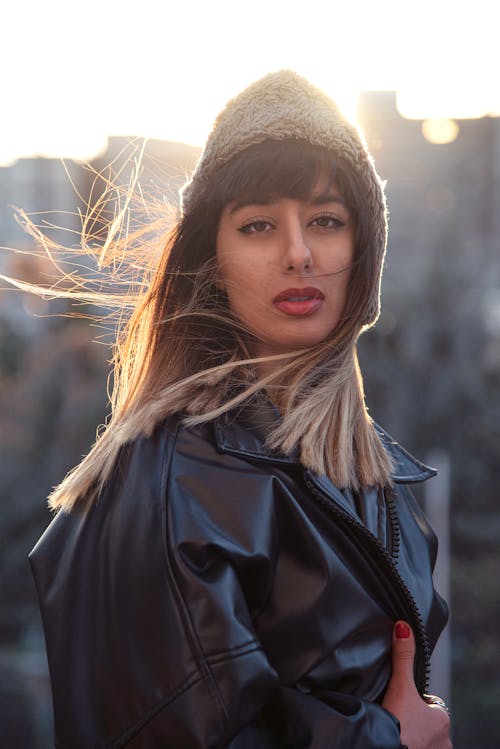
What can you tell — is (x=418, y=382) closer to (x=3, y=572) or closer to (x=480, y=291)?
(x=480, y=291)

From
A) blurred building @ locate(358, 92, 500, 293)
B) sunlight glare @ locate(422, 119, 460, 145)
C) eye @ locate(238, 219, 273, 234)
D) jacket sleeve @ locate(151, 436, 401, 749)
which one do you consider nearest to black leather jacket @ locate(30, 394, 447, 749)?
jacket sleeve @ locate(151, 436, 401, 749)

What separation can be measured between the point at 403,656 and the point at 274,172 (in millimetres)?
896

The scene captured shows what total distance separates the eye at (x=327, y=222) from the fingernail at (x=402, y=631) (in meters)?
0.74

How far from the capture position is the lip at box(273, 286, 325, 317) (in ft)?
6.35

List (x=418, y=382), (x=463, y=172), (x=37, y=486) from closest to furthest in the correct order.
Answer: (x=37, y=486) < (x=418, y=382) < (x=463, y=172)

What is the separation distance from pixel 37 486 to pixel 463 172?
25824 mm

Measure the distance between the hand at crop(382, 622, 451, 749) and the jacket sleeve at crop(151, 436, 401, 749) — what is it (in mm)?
82

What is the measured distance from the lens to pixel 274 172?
187cm

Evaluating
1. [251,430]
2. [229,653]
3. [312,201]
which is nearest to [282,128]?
[312,201]

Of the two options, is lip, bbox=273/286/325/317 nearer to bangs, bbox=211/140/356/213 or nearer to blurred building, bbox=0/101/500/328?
bangs, bbox=211/140/356/213

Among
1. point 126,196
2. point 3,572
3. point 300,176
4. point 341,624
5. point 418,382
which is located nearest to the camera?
point 341,624

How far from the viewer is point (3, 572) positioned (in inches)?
792

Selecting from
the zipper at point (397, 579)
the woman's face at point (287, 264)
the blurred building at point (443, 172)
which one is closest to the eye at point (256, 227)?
the woman's face at point (287, 264)

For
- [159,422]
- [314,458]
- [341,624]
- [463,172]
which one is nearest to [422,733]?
[341,624]
